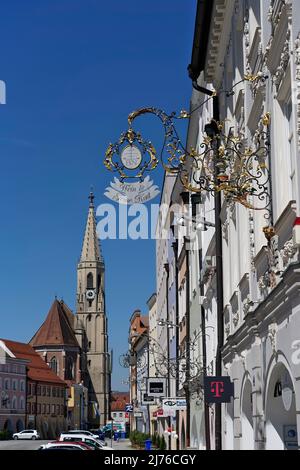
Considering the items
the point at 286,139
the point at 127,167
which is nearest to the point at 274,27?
the point at 286,139

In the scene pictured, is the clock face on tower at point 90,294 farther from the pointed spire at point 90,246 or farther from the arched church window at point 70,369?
the arched church window at point 70,369

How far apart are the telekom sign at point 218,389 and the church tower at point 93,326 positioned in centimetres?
15102

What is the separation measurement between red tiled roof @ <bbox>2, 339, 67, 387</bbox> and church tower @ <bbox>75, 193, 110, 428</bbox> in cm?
2648

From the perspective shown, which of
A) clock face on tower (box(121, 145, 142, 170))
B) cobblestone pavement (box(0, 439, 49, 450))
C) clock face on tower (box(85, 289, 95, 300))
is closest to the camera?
clock face on tower (box(121, 145, 142, 170))

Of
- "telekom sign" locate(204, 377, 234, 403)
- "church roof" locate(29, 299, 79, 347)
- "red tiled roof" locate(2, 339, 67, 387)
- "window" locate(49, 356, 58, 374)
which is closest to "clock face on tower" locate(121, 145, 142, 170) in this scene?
"telekom sign" locate(204, 377, 234, 403)

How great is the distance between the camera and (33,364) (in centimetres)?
13262

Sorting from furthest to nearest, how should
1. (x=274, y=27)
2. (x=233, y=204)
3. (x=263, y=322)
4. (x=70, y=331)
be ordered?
1. (x=70, y=331)
2. (x=233, y=204)
3. (x=263, y=322)
4. (x=274, y=27)

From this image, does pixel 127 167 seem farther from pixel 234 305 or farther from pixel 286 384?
pixel 234 305

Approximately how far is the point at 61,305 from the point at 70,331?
557 inches

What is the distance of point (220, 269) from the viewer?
1981cm

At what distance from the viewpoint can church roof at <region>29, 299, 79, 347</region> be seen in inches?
6107

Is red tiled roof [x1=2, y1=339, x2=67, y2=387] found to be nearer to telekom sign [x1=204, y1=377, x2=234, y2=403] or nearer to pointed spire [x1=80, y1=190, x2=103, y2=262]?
pointed spire [x1=80, y1=190, x2=103, y2=262]

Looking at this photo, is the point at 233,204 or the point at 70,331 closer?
the point at 233,204

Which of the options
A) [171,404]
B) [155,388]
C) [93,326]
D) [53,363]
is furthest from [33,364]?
[171,404]
